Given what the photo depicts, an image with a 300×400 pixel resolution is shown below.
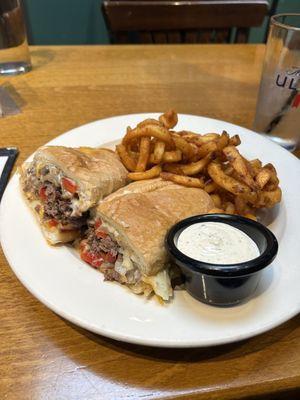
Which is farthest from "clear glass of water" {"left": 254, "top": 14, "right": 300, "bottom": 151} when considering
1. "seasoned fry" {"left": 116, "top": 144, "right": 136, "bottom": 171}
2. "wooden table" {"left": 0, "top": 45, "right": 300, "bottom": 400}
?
"wooden table" {"left": 0, "top": 45, "right": 300, "bottom": 400}

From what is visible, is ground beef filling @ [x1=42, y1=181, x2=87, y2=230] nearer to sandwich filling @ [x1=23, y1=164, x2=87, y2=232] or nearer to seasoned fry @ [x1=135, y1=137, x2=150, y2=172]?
sandwich filling @ [x1=23, y1=164, x2=87, y2=232]

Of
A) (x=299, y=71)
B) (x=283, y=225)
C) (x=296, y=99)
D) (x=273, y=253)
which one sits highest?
(x=299, y=71)

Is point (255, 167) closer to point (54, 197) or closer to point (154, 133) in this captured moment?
point (154, 133)

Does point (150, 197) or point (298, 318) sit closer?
point (298, 318)

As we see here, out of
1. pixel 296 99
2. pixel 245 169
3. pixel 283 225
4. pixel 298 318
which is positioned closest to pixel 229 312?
pixel 298 318

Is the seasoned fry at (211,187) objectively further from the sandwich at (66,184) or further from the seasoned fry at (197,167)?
the sandwich at (66,184)

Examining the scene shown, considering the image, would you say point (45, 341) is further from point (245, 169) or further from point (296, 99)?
point (296, 99)

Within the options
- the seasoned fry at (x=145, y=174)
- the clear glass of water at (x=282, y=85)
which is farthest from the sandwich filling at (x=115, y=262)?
the clear glass of water at (x=282, y=85)
